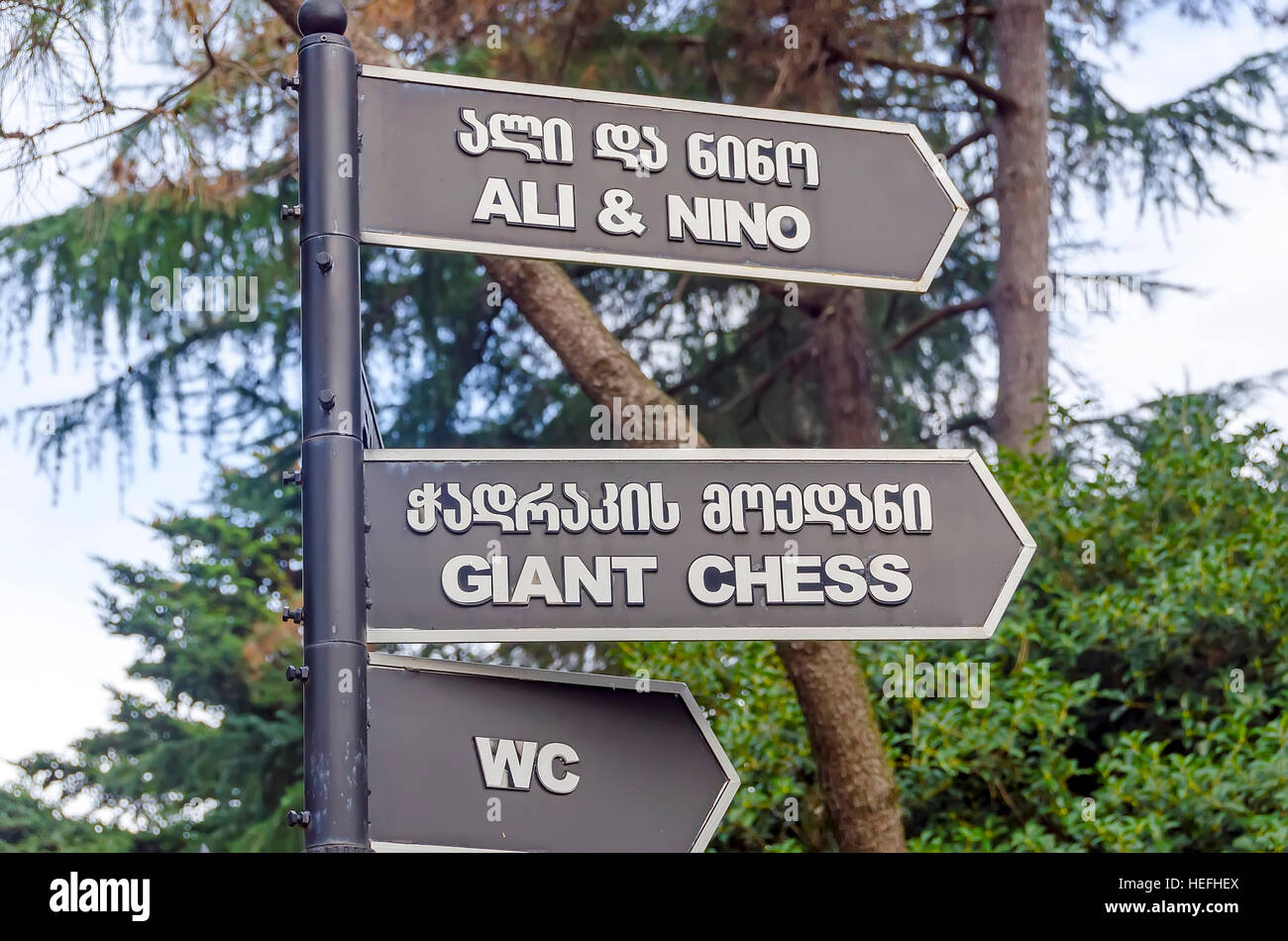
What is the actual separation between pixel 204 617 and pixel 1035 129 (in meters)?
6.94

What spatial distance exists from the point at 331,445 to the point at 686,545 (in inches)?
21.6

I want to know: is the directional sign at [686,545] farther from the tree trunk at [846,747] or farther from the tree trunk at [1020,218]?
the tree trunk at [1020,218]

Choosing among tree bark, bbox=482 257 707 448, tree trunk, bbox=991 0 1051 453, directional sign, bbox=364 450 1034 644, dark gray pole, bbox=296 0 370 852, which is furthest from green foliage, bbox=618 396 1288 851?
dark gray pole, bbox=296 0 370 852

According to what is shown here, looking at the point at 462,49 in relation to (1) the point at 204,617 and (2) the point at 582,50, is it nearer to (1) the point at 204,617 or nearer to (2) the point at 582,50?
(2) the point at 582,50

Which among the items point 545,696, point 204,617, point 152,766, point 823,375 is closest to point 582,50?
point 823,375

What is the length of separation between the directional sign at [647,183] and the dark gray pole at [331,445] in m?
0.06

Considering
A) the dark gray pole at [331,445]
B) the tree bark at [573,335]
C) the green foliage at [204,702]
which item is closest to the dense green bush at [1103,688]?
the tree bark at [573,335]

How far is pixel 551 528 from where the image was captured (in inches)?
83.6

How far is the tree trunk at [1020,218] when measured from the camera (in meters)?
8.48

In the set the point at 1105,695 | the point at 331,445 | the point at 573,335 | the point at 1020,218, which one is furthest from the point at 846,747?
the point at 1020,218

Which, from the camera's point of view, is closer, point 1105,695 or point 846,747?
point 846,747

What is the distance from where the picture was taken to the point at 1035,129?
8.68 meters

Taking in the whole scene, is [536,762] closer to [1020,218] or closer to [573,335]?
[573,335]

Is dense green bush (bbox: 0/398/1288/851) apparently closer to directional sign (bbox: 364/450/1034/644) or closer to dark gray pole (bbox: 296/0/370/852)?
directional sign (bbox: 364/450/1034/644)
